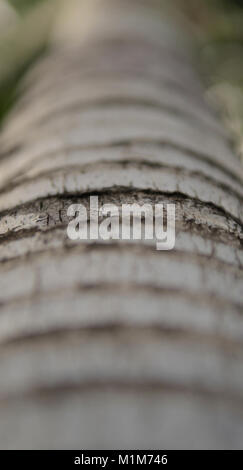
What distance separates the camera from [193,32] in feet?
5.82

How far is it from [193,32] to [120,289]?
1507 millimetres

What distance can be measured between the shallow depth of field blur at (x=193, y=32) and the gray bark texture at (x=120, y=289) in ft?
2.16

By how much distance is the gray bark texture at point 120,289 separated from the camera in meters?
0.43

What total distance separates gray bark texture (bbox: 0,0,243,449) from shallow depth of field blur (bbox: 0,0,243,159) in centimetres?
66

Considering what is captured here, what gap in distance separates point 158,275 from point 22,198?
10.2 inches

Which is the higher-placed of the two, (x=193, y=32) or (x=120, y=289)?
(x=193, y=32)

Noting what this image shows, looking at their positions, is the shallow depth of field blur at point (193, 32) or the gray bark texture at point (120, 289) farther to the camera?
the shallow depth of field blur at point (193, 32)

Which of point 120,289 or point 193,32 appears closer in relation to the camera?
point 120,289

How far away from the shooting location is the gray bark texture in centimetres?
43

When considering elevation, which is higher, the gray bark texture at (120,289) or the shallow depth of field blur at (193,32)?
the shallow depth of field blur at (193,32)

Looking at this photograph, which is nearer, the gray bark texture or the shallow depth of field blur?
the gray bark texture

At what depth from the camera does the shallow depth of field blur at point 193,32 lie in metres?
1.54

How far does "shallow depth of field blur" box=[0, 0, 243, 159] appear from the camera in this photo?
1.54 meters

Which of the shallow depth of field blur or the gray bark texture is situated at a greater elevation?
the shallow depth of field blur
